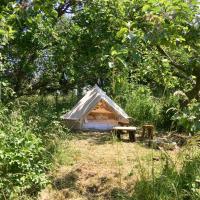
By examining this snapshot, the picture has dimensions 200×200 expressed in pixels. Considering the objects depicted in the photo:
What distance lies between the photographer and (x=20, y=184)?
5.49 m

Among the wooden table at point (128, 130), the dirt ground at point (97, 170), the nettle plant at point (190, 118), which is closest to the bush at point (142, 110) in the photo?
the wooden table at point (128, 130)

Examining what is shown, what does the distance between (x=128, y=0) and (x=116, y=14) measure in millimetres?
2059

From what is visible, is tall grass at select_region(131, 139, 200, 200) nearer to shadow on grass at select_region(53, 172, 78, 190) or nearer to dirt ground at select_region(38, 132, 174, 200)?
dirt ground at select_region(38, 132, 174, 200)

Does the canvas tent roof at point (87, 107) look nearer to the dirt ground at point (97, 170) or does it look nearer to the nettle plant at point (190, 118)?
the dirt ground at point (97, 170)

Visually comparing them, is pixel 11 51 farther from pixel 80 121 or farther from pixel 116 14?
pixel 116 14

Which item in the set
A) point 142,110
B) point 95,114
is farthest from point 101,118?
point 142,110

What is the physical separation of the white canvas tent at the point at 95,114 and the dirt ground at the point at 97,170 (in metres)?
1.67

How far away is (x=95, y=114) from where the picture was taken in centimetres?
1023

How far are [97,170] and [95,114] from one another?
3.78 meters

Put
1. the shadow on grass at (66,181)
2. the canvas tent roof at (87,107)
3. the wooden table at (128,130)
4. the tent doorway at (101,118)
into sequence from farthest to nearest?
1. the tent doorway at (101,118)
2. the canvas tent roof at (87,107)
3. the wooden table at (128,130)
4. the shadow on grass at (66,181)

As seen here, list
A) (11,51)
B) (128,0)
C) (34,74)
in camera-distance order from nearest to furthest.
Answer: (128,0), (11,51), (34,74)

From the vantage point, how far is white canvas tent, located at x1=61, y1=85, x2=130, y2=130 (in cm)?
993

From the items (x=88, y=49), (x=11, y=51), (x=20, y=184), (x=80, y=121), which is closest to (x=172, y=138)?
(x=80, y=121)

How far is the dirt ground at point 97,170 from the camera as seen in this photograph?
19.0ft
